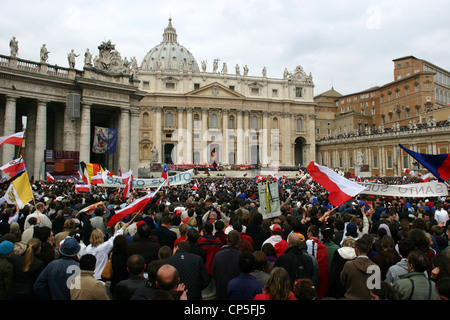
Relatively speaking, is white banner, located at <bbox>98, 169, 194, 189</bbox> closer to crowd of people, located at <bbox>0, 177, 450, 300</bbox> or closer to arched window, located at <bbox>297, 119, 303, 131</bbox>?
crowd of people, located at <bbox>0, 177, 450, 300</bbox>

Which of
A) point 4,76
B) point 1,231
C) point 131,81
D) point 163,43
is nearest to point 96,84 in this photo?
point 131,81

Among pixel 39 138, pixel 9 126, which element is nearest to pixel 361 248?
pixel 9 126

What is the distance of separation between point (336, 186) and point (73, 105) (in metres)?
22.9

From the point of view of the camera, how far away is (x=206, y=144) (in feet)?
223

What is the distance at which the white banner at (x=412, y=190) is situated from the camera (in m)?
8.25

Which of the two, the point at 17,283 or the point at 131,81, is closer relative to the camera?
the point at 17,283

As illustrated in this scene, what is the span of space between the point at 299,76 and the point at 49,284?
7719 centimetres

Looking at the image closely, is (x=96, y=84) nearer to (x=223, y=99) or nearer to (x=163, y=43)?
(x=223, y=99)

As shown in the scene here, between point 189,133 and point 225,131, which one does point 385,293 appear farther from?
point 225,131

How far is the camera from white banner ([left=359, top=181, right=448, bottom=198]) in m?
8.25

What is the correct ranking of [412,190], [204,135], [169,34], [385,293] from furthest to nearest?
[169,34] → [204,135] → [412,190] → [385,293]

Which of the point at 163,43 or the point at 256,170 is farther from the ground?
the point at 163,43

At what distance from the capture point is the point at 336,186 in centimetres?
830
